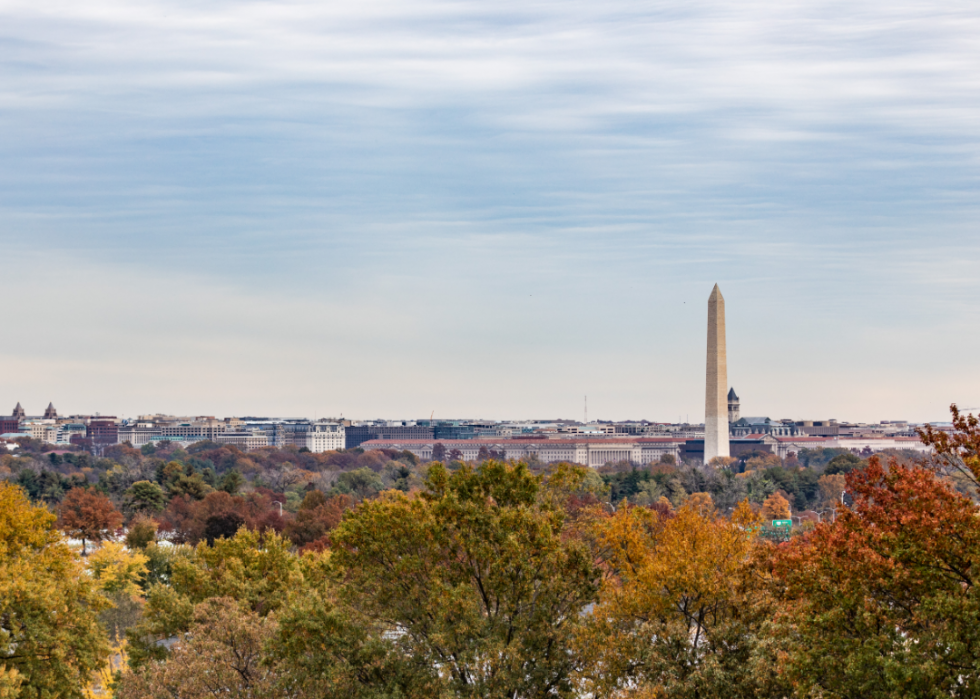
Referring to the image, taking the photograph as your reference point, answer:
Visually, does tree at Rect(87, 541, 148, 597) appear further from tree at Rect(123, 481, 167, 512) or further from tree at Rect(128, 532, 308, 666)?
tree at Rect(123, 481, 167, 512)

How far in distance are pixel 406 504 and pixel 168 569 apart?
3908cm

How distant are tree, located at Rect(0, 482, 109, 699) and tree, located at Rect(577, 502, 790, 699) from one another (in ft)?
40.0

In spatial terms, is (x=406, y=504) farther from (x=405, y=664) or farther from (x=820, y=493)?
(x=820, y=493)

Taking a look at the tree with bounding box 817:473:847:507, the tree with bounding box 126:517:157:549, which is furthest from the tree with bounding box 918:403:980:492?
the tree with bounding box 817:473:847:507

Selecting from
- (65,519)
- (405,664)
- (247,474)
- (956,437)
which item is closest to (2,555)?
(405,664)

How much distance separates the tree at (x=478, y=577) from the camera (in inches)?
893

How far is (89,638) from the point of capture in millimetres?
29359

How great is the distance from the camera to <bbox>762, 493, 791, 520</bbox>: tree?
316 feet

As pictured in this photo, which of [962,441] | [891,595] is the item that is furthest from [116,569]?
[962,441]

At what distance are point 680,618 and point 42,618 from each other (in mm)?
14487

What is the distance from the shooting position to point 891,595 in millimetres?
18359

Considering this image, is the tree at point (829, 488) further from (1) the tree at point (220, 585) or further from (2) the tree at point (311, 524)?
(1) the tree at point (220, 585)

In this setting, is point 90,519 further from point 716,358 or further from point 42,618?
point 716,358

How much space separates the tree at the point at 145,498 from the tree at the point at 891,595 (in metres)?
76.2
